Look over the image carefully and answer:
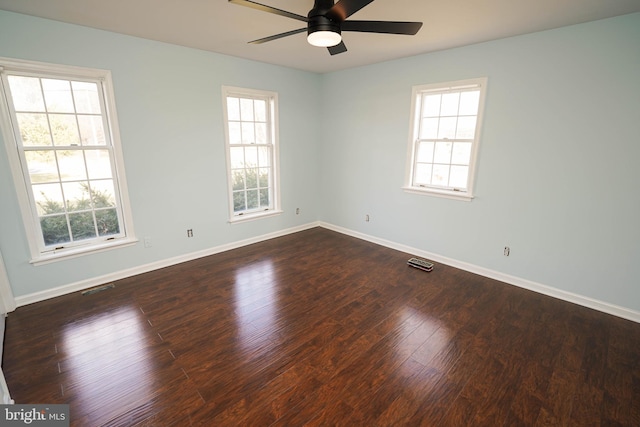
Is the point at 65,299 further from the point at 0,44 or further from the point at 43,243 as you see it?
the point at 0,44

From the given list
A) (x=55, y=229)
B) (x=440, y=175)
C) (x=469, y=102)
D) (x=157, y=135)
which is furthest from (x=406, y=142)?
(x=55, y=229)

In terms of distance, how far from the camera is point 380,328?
2.55 m

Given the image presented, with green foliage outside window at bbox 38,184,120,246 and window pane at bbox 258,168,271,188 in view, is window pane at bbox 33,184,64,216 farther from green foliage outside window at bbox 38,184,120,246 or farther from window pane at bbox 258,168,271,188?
window pane at bbox 258,168,271,188

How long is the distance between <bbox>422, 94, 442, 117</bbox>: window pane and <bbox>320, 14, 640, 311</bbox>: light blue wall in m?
0.21

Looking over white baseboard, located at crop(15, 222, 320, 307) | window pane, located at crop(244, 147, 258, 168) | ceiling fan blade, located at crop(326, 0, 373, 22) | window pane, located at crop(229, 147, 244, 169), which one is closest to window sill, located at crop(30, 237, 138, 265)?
white baseboard, located at crop(15, 222, 320, 307)

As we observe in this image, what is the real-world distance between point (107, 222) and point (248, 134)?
7.05 feet

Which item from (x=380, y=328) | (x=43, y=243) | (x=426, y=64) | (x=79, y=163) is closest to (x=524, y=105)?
(x=426, y=64)

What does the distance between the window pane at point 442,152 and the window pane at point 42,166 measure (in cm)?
434

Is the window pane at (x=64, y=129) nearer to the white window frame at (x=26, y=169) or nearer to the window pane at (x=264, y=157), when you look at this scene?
the white window frame at (x=26, y=169)

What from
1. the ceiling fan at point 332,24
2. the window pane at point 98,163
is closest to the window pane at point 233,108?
the window pane at point 98,163

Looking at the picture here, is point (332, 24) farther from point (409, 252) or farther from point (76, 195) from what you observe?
point (409, 252)

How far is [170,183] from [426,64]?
3.59 meters

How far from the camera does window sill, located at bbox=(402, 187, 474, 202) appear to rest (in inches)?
141

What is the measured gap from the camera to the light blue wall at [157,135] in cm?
269
